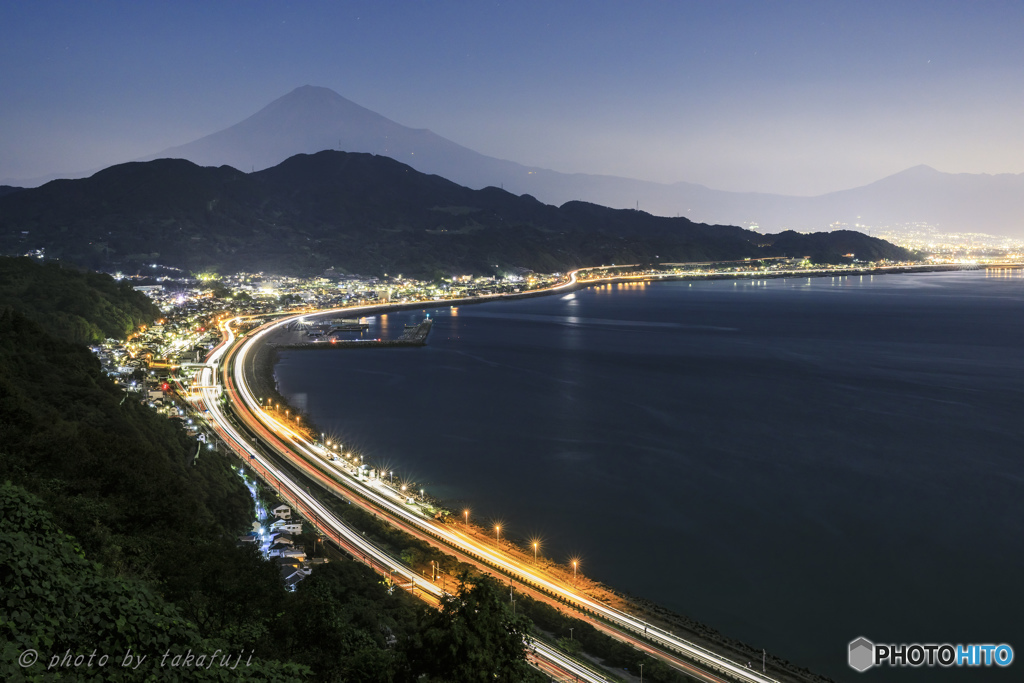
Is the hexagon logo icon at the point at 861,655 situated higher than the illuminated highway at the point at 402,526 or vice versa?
the illuminated highway at the point at 402,526

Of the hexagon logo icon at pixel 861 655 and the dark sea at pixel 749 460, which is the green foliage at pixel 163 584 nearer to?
the dark sea at pixel 749 460

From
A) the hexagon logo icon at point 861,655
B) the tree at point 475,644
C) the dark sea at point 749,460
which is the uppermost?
the tree at point 475,644

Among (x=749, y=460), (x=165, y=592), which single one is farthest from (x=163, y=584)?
(x=749, y=460)

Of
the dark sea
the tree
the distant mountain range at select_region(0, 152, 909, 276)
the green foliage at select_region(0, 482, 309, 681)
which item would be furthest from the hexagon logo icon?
the distant mountain range at select_region(0, 152, 909, 276)

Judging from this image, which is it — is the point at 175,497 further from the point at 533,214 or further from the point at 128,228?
the point at 533,214

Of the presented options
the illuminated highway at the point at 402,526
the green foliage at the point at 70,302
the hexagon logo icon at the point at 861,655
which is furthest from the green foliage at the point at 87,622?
the green foliage at the point at 70,302
